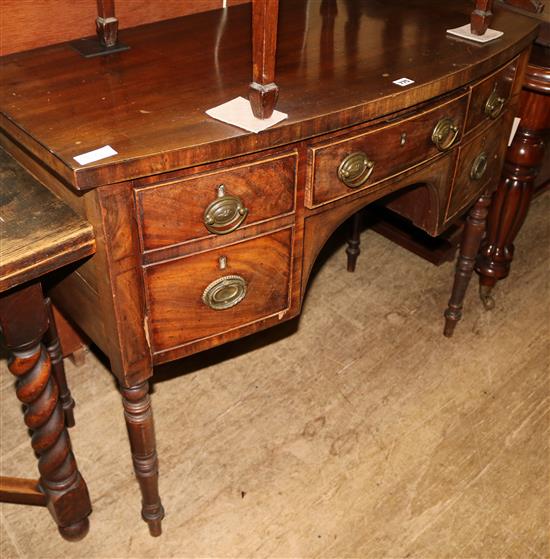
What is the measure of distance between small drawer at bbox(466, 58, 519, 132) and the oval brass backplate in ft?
2.12

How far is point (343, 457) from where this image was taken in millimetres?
1956

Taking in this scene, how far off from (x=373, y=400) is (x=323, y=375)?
0.17m

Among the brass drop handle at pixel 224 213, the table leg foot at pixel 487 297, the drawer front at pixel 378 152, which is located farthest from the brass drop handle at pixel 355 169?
the table leg foot at pixel 487 297

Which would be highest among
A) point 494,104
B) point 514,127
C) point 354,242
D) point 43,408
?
point 494,104

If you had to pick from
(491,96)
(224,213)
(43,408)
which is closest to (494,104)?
(491,96)

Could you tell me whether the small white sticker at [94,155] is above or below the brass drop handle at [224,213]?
above

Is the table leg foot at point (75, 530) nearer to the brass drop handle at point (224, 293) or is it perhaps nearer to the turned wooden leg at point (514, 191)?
the brass drop handle at point (224, 293)

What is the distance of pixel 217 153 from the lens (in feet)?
3.97

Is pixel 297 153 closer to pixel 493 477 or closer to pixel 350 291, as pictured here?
pixel 493 477

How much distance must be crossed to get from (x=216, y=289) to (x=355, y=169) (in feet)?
Result: 1.17

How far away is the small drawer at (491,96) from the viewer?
5.43ft

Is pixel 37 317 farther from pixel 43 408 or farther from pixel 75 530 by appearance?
pixel 75 530

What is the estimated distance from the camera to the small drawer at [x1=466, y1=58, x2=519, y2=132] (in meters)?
1.66

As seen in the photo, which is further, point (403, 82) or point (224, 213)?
point (403, 82)
